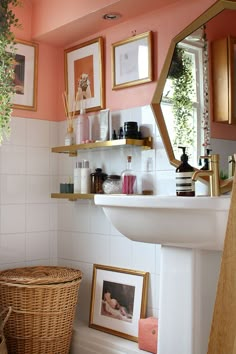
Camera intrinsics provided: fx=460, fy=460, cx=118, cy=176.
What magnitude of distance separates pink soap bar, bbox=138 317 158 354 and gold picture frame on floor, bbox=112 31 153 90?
1319 mm

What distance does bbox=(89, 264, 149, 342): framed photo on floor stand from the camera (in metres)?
2.59

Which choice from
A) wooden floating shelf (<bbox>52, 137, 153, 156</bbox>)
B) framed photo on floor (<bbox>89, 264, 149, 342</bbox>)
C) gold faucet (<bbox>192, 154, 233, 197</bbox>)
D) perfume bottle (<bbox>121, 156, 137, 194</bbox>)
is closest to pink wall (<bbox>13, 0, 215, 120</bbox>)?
wooden floating shelf (<bbox>52, 137, 153, 156</bbox>)

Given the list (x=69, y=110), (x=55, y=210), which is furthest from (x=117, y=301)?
(x=69, y=110)

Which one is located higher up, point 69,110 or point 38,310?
point 69,110

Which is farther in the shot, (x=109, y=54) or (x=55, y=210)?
(x=55, y=210)

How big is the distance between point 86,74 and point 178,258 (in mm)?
1652

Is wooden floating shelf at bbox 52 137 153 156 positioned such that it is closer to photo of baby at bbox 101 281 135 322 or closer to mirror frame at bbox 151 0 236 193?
mirror frame at bbox 151 0 236 193

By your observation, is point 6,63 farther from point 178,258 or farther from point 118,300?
point 178,258

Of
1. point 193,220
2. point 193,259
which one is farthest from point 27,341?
point 193,220

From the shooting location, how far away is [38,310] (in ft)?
8.43

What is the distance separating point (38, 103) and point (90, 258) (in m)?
1.12

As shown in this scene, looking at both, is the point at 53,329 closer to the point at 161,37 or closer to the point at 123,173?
the point at 123,173

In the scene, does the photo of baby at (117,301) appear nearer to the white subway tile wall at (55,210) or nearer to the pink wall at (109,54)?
the white subway tile wall at (55,210)

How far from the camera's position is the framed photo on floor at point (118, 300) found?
2594 mm
